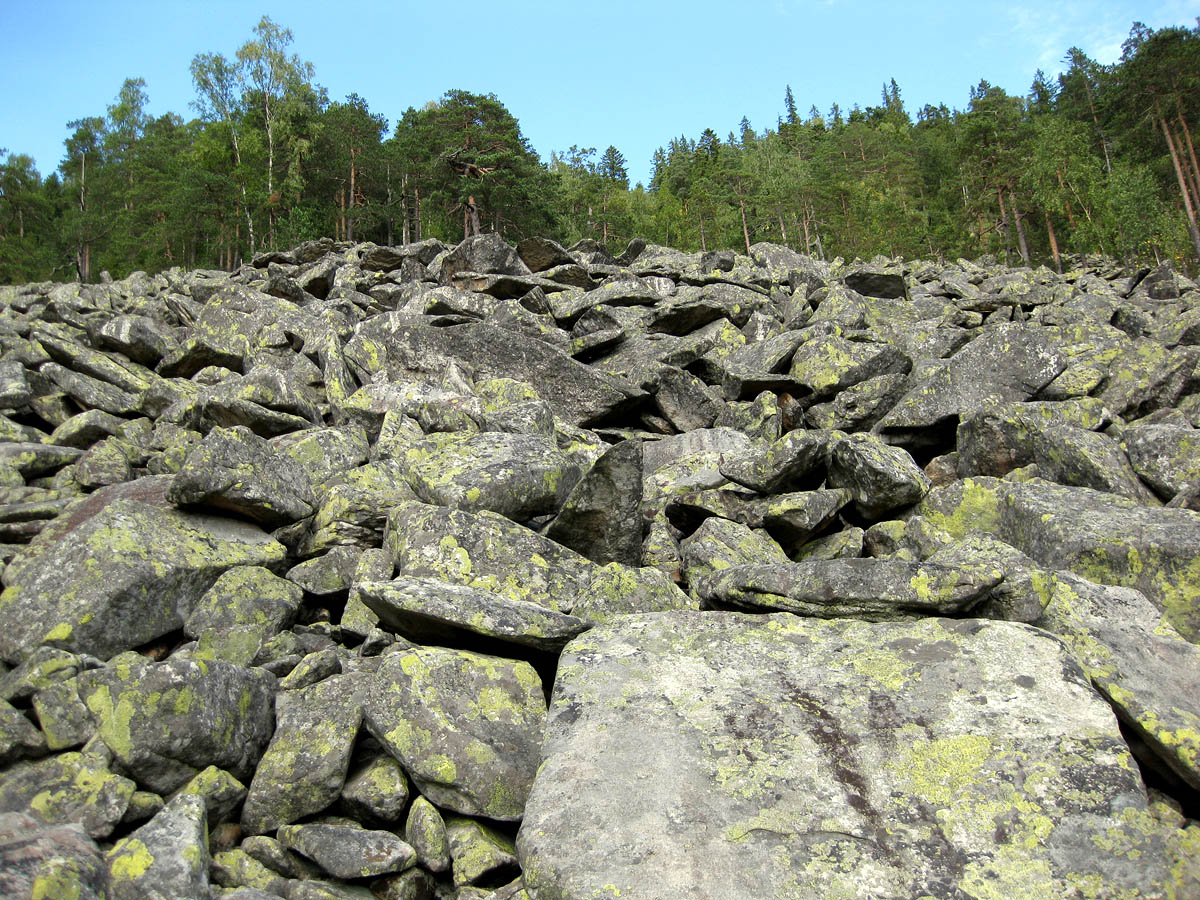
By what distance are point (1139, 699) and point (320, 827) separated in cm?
646

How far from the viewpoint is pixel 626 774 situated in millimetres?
5266

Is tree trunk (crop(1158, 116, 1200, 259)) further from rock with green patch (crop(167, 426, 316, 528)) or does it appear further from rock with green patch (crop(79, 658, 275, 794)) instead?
rock with green patch (crop(79, 658, 275, 794))

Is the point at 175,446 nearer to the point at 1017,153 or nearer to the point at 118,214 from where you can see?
the point at 118,214

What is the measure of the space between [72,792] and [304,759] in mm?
1639

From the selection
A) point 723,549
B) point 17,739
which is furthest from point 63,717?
point 723,549

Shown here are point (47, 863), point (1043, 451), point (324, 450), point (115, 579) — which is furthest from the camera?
point (324, 450)

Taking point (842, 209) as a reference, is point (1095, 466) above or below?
below

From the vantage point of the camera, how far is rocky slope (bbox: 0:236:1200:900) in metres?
4.92

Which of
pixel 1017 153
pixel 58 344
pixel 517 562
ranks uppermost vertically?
pixel 1017 153

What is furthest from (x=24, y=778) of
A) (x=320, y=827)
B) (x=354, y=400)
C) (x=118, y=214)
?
(x=118, y=214)

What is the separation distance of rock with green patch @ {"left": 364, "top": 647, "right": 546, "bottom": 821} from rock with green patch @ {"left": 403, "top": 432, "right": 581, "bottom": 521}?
357cm

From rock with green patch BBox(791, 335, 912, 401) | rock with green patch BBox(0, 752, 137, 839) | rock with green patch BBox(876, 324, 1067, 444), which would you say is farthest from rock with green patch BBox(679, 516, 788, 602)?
rock with green patch BBox(791, 335, 912, 401)

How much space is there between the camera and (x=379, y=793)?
618 centimetres

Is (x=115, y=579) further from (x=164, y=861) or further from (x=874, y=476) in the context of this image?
(x=874, y=476)
